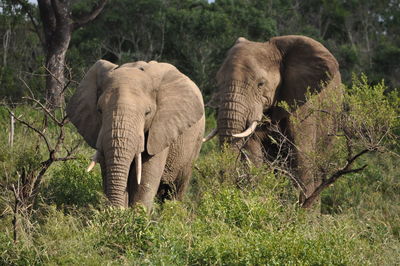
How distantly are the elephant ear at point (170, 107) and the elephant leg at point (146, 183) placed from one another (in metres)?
0.12

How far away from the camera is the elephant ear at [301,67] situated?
1030 centimetres

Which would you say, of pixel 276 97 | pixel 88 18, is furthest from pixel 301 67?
pixel 88 18

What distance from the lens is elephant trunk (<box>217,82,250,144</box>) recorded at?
382 inches

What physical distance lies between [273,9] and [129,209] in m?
16.9

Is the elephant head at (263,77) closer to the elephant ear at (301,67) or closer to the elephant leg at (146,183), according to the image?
the elephant ear at (301,67)

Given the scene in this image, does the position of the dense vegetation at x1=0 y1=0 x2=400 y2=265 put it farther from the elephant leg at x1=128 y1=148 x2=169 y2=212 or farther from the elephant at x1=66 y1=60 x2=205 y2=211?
the elephant at x1=66 y1=60 x2=205 y2=211

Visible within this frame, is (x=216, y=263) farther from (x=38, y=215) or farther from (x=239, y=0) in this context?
(x=239, y=0)

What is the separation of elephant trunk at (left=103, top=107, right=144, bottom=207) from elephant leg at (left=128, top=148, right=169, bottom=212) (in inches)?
13.3

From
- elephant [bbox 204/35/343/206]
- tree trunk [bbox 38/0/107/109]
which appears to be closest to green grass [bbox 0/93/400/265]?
elephant [bbox 204/35/343/206]

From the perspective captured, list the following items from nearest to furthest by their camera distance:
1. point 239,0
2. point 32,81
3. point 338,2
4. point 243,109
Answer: point 243,109 < point 32,81 < point 239,0 < point 338,2

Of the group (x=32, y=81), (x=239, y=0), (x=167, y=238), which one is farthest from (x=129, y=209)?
(x=239, y=0)

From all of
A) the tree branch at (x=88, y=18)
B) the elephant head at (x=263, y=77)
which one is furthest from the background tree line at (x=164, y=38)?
the elephant head at (x=263, y=77)

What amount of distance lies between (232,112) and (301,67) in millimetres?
1177

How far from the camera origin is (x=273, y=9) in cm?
2373
